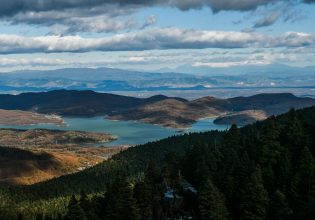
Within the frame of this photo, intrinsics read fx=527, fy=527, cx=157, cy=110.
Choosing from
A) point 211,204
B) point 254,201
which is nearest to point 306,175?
point 254,201

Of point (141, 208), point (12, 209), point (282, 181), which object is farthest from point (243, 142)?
point (12, 209)

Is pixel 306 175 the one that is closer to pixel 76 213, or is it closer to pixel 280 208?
pixel 280 208

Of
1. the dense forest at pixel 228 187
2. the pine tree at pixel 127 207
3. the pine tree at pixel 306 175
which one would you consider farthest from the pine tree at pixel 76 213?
the pine tree at pixel 306 175

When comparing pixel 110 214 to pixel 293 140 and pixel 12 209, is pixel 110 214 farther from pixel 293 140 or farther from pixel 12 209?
pixel 12 209

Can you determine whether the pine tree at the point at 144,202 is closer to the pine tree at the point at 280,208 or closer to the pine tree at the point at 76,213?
the pine tree at the point at 76,213

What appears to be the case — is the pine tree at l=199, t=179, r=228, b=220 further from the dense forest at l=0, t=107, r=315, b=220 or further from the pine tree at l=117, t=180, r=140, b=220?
the pine tree at l=117, t=180, r=140, b=220

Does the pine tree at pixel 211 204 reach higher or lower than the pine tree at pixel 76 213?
higher
